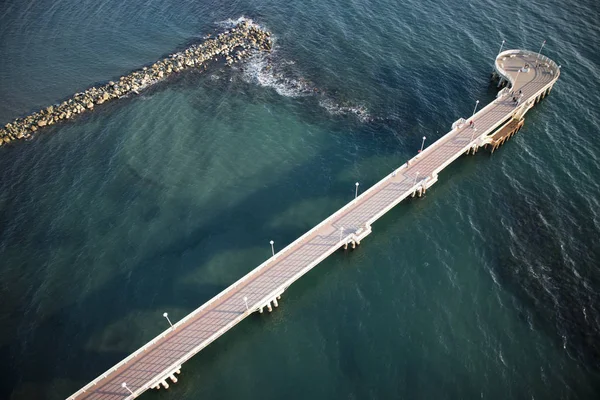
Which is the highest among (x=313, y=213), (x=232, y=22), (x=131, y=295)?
(x=232, y=22)

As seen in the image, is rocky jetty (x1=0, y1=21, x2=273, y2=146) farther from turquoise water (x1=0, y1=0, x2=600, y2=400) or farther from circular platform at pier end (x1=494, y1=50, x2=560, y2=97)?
circular platform at pier end (x1=494, y1=50, x2=560, y2=97)

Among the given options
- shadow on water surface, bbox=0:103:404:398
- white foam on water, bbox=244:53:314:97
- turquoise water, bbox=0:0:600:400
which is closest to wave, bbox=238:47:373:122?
white foam on water, bbox=244:53:314:97

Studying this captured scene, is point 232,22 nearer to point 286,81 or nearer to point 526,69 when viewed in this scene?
point 286,81

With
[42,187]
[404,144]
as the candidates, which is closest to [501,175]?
[404,144]

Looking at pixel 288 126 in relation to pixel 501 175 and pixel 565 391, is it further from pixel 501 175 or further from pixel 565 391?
pixel 565 391

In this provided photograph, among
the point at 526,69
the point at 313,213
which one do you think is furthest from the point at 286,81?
the point at 526,69

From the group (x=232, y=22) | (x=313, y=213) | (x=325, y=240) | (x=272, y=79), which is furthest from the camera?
(x=232, y=22)
